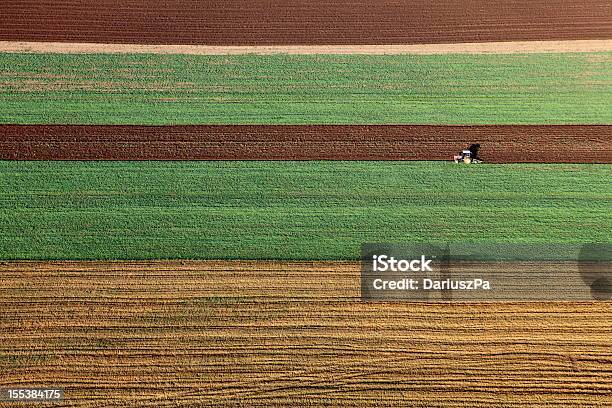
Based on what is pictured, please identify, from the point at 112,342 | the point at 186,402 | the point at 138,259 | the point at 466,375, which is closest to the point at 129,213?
the point at 138,259

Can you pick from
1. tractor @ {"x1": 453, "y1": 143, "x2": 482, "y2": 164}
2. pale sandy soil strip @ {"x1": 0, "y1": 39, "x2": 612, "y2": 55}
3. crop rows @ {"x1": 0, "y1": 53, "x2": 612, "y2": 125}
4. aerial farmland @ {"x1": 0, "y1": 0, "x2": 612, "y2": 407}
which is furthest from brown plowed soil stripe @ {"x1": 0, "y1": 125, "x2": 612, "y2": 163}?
pale sandy soil strip @ {"x1": 0, "y1": 39, "x2": 612, "y2": 55}

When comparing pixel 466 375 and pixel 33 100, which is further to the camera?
pixel 33 100

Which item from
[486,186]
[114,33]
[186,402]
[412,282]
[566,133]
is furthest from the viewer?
[114,33]

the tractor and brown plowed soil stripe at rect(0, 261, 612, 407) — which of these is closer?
brown plowed soil stripe at rect(0, 261, 612, 407)

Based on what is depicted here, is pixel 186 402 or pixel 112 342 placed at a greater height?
pixel 112 342

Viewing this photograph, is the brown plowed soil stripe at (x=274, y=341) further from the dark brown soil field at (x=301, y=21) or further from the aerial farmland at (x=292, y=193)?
the dark brown soil field at (x=301, y=21)

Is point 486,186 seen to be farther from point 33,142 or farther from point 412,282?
point 33,142

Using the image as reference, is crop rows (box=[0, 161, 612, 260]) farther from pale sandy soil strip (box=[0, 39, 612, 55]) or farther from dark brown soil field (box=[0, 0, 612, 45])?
dark brown soil field (box=[0, 0, 612, 45])

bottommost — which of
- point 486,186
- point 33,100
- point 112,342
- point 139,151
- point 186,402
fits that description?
point 186,402
